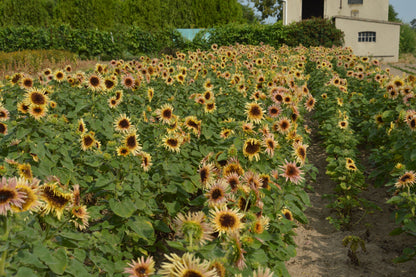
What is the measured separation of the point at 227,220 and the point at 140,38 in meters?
21.8

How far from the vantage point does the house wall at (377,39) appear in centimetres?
2628

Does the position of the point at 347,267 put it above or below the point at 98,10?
below

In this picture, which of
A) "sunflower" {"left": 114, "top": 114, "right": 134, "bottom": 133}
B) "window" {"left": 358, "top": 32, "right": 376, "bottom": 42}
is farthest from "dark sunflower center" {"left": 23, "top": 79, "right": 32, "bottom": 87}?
"window" {"left": 358, "top": 32, "right": 376, "bottom": 42}

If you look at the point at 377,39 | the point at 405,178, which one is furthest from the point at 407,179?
the point at 377,39

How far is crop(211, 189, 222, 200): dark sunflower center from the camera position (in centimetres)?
222

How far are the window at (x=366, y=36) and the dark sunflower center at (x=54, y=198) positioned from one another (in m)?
28.3

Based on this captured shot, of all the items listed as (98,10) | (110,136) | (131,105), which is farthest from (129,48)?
(110,136)

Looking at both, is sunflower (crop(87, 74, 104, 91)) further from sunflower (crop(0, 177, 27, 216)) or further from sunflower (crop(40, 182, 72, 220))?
sunflower (crop(0, 177, 27, 216))

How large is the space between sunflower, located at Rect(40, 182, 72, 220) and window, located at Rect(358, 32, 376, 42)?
2833cm

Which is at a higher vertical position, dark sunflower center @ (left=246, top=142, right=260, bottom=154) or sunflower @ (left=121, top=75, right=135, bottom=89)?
sunflower @ (left=121, top=75, right=135, bottom=89)

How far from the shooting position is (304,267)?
12.4 ft

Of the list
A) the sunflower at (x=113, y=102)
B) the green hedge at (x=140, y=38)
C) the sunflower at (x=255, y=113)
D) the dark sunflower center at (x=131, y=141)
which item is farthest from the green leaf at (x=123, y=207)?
the green hedge at (x=140, y=38)

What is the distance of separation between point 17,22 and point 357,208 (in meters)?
30.6

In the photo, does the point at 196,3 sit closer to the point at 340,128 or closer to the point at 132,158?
the point at 340,128
